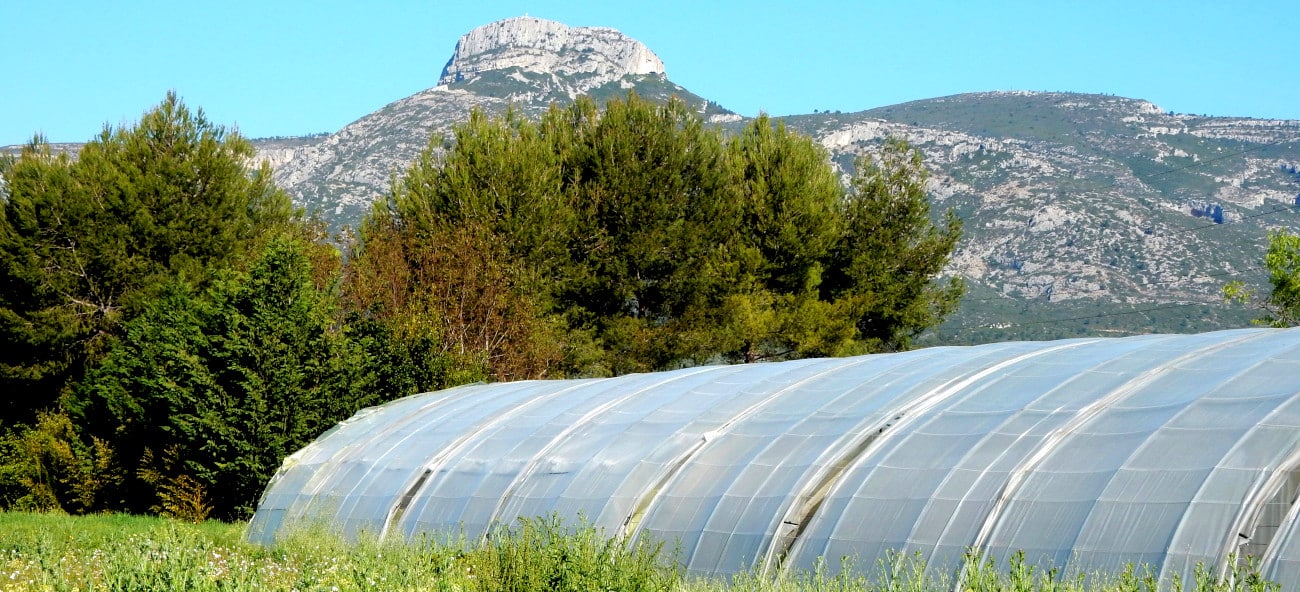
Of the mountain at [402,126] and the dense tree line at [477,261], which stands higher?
the mountain at [402,126]

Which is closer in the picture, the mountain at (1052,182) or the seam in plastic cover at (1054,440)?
the seam in plastic cover at (1054,440)

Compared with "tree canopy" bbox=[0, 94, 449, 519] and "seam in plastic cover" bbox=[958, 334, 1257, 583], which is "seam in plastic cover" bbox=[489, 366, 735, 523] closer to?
"seam in plastic cover" bbox=[958, 334, 1257, 583]

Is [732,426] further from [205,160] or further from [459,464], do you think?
[205,160]

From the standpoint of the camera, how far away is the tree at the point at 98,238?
4191cm

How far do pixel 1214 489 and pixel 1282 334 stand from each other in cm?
573

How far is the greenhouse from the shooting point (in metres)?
10.2

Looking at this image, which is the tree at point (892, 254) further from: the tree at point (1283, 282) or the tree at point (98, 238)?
the tree at point (98, 238)

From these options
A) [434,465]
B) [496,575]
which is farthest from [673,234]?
[496,575]

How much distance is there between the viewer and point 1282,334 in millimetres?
14742

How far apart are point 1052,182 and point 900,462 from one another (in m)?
130

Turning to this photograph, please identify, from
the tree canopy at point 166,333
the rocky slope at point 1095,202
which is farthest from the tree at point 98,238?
the rocky slope at point 1095,202

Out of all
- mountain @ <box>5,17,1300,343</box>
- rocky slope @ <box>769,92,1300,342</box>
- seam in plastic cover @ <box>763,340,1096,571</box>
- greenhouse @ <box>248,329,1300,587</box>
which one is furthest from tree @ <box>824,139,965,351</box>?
rocky slope @ <box>769,92,1300,342</box>

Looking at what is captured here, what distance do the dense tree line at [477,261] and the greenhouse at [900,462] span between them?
1338 cm

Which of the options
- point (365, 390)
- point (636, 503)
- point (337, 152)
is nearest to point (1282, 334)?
point (636, 503)
